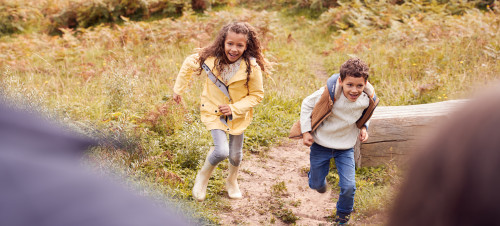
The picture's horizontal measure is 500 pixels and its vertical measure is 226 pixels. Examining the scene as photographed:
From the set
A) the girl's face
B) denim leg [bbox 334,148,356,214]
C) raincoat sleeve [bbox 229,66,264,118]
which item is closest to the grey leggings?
raincoat sleeve [bbox 229,66,264,118]

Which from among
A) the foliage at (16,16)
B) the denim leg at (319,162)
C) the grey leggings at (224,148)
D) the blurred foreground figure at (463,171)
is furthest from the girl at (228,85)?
the foliage at (16,16)

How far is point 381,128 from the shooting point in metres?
5.19

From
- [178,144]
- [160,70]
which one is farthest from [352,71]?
[160,70]

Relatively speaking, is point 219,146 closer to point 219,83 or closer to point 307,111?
point 219,83

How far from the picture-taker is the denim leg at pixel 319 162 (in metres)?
4.18

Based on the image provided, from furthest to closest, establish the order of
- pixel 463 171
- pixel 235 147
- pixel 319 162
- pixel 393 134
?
pixel 393 134 → pixel 235 147 → pixel 319 162 → pixel 463 171

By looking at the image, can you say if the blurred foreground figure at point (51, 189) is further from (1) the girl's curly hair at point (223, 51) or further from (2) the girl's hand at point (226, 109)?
(1) the girl's curly hair at point (223, 51)

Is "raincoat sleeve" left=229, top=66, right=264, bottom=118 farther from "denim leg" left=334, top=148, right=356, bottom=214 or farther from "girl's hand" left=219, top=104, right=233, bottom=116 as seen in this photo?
"denim leg" left=334, top=148, right=356, bottom=214

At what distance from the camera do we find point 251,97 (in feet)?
14.4

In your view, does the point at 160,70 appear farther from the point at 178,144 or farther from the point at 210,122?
the point at 210,122

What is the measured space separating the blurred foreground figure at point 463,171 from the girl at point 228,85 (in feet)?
11.7

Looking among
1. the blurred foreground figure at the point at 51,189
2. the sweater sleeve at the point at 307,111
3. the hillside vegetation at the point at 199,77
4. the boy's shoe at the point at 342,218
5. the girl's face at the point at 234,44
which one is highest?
the blurred foreground figure at the point at 51,189

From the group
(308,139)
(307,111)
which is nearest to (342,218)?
(308,139)

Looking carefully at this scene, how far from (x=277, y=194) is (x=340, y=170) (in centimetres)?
112
